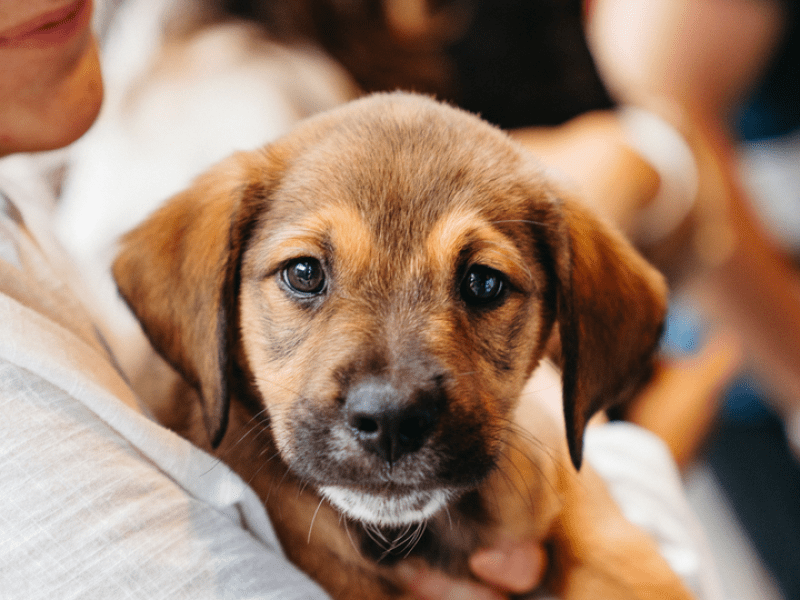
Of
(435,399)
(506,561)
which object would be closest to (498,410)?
(435,399)

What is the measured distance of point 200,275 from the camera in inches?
64.0

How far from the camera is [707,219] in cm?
353

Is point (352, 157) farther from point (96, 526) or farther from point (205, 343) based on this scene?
point (96, 526)

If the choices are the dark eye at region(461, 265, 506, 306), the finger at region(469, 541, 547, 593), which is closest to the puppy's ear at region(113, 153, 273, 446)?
the dark eye at region(461, 265, 506, 306)

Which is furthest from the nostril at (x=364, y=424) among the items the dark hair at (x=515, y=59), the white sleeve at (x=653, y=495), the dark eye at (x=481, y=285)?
the dark hair at (x=515, y=59)

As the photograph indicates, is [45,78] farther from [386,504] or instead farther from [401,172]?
[386,504]

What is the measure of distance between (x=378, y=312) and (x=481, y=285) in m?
0.30

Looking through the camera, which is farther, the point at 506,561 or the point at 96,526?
the point at 506,561

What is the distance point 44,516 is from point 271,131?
213cm

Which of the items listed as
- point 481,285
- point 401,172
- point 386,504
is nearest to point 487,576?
point 386,504

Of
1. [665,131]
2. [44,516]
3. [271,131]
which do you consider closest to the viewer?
[44,516]

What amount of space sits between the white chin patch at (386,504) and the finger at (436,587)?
0.26 m

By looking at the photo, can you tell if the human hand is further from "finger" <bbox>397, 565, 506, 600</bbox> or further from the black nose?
the black nose

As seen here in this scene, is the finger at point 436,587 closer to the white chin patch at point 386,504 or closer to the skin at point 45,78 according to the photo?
the white chin patch at point 386,504
